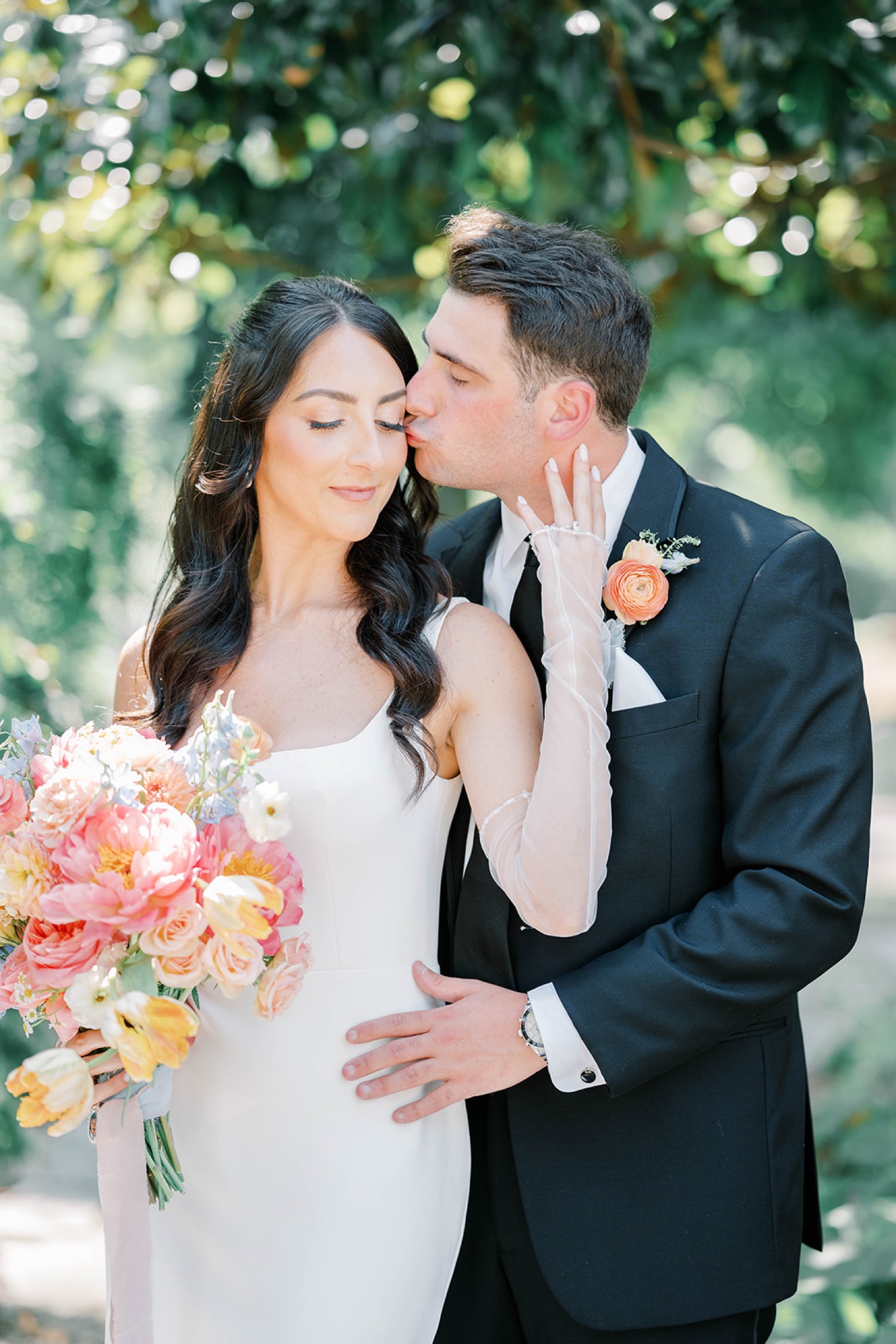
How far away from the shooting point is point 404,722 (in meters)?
2.49

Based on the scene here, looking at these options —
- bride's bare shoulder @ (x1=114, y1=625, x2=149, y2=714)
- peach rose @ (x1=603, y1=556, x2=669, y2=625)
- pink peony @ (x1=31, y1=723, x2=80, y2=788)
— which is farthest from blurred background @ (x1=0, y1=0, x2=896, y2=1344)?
pink peony @ (x1=31, y1=723, x2=80, y2=788)

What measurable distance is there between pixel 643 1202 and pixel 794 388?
303 inches

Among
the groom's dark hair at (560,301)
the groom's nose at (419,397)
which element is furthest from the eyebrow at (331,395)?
the groom's dark hair at (560,301)

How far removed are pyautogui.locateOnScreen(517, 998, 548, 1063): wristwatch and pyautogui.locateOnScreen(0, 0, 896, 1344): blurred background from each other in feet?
4.76

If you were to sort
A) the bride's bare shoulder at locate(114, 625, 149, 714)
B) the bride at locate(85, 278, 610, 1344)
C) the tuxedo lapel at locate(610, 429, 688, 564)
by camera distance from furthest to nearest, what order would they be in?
the bride's bare shoulder at locate(114, 625, 149, 714)
the tuxedo lapel at locate(610, 429, 688, 564)
the bride at locate(85, 278, 610, 1344)

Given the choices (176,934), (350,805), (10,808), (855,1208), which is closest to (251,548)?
(350,805)

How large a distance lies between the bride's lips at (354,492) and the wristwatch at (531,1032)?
3.42 ft

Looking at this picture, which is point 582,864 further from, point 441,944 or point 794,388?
point 794,388

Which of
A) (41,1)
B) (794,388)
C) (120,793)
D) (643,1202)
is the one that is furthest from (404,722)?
(794,388)

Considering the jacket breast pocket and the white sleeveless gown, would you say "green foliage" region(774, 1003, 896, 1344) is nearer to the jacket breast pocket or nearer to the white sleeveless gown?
the white sleeveless gown

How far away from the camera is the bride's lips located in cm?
262

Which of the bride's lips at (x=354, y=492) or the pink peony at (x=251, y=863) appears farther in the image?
the bride's lips at (x=354, y=492)

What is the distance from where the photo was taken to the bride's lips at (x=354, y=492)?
103 inches

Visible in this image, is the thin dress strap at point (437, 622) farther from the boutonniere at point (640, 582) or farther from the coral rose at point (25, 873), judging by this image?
the coral rose at point (25, 873)
